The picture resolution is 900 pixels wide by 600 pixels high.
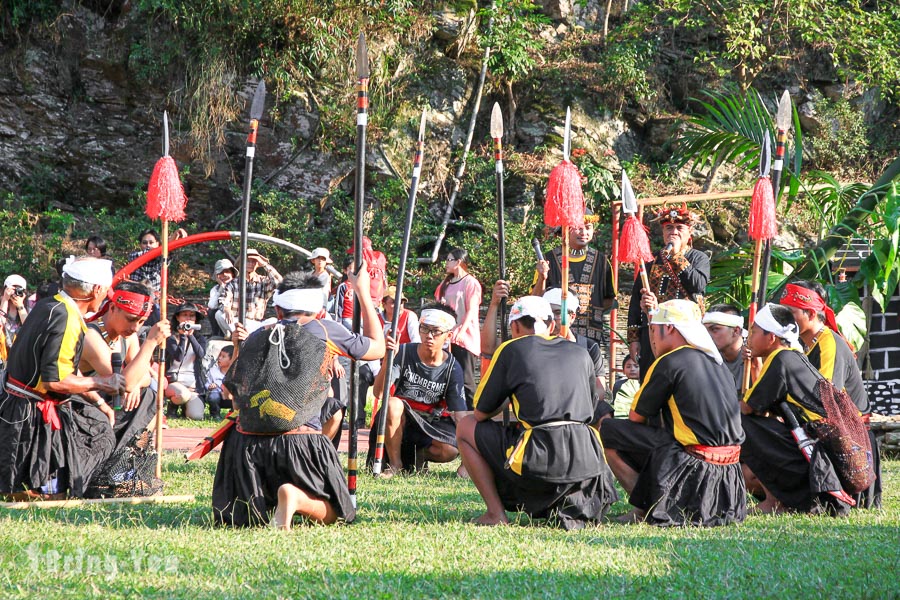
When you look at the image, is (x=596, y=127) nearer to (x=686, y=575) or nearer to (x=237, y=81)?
(x=237, y=81)

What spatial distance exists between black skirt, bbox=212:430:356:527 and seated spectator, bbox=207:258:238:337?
6306 millimetres

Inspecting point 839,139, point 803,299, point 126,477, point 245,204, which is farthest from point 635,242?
point 839,139

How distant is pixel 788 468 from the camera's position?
19.7ft

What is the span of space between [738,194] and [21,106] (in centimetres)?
1254

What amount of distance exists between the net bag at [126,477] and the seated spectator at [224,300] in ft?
17.0

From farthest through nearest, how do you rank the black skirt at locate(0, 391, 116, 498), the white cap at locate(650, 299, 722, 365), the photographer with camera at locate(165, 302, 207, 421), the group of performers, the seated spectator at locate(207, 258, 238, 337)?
the seated spectator at locate(207, 258, 238, 337), the photographer with camera at locate(165, 302, 207, 421), the black skirt at locate(0, 391, 116, 498), the white cap at locate(650, 299, 722, 365), the group of performers

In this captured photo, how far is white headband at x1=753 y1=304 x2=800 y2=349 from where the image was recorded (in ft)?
19.8

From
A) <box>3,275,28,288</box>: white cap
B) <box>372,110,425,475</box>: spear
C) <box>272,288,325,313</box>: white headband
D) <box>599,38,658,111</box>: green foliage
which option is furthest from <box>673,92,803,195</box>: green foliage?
<box>3,275,28,288</box>: white cap

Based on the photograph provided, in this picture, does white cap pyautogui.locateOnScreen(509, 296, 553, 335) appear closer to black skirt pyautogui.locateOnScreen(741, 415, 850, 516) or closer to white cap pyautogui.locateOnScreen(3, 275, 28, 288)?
black skirt pyautogui.locateOnScreen(741, 415, 850, 516)

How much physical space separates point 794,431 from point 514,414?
1743 mm

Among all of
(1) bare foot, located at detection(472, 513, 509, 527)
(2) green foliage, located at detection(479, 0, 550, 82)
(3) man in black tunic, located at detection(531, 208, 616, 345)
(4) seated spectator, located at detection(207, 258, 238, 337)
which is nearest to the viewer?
(1) bare foot, located at detection(472, 513, 509, 527)

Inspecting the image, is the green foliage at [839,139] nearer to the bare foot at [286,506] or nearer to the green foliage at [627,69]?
the green foliage at [627,69]

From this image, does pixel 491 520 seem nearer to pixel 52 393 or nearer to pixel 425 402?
pixel 425 402

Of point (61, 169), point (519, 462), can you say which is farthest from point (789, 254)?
point (61, 169)
